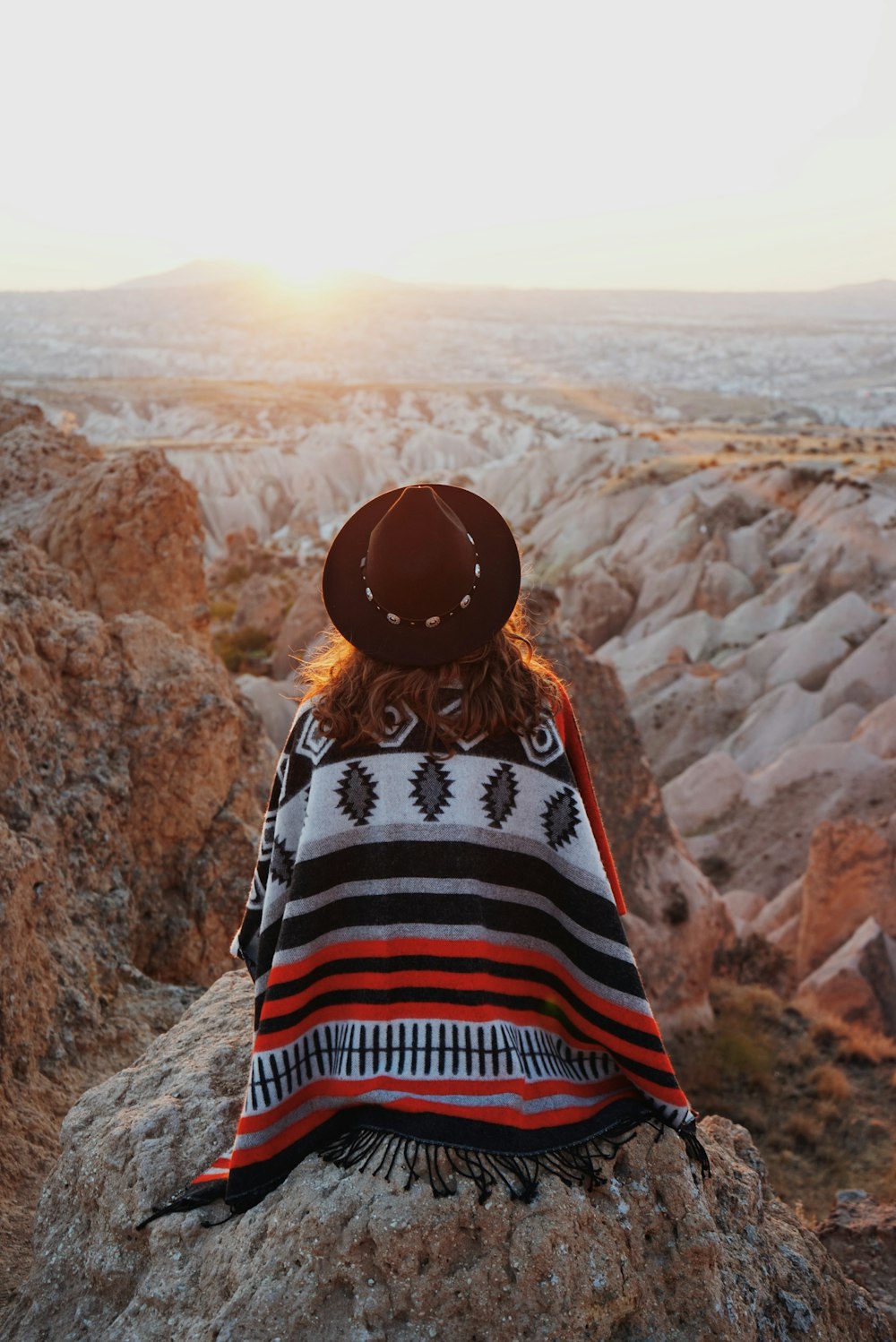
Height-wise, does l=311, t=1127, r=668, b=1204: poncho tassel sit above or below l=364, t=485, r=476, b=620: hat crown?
below

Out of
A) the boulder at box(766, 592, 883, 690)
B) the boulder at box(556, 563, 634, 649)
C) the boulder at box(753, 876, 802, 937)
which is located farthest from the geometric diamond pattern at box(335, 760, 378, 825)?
the boulder at box(556, 563, 634, 649)

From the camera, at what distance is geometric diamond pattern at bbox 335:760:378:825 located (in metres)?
2.17

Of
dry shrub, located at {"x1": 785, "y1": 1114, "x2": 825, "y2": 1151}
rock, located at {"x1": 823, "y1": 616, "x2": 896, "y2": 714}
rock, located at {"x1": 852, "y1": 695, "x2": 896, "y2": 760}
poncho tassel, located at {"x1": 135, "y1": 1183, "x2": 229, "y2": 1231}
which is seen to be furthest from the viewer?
rock, located at {"x1": 823, "y1": 616, "x2": 896, "y2": 714}

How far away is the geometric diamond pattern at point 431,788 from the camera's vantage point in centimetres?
216

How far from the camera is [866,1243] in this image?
402cm

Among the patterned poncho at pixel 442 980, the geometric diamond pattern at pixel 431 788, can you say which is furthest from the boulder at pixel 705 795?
the geometric diamond pattern at pixel 431 788

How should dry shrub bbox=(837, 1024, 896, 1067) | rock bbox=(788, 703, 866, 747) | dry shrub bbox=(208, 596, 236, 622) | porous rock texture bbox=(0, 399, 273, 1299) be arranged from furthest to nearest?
dry shrub bbox=(208, 596, 236, 622) → rock bbox=(788, 703, 866, 747) → dry shrub bbox=(837, 1024, 896, 1067) → porous rock texture bbox=(0, 399, 273, 1299)

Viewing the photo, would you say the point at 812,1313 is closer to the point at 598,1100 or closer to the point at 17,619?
the point at 598,1100

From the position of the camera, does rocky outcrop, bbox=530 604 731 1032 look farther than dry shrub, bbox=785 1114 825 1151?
Yes

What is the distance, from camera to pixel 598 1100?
2.18 metres

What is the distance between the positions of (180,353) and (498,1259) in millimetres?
128862

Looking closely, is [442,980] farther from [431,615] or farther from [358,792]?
[431,615]

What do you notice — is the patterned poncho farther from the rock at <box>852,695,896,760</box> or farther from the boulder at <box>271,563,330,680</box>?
the boulder at <box>271,563,330,680</box>

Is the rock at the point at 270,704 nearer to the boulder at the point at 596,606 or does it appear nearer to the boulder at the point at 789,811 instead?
the boulder at the point at 789,811
